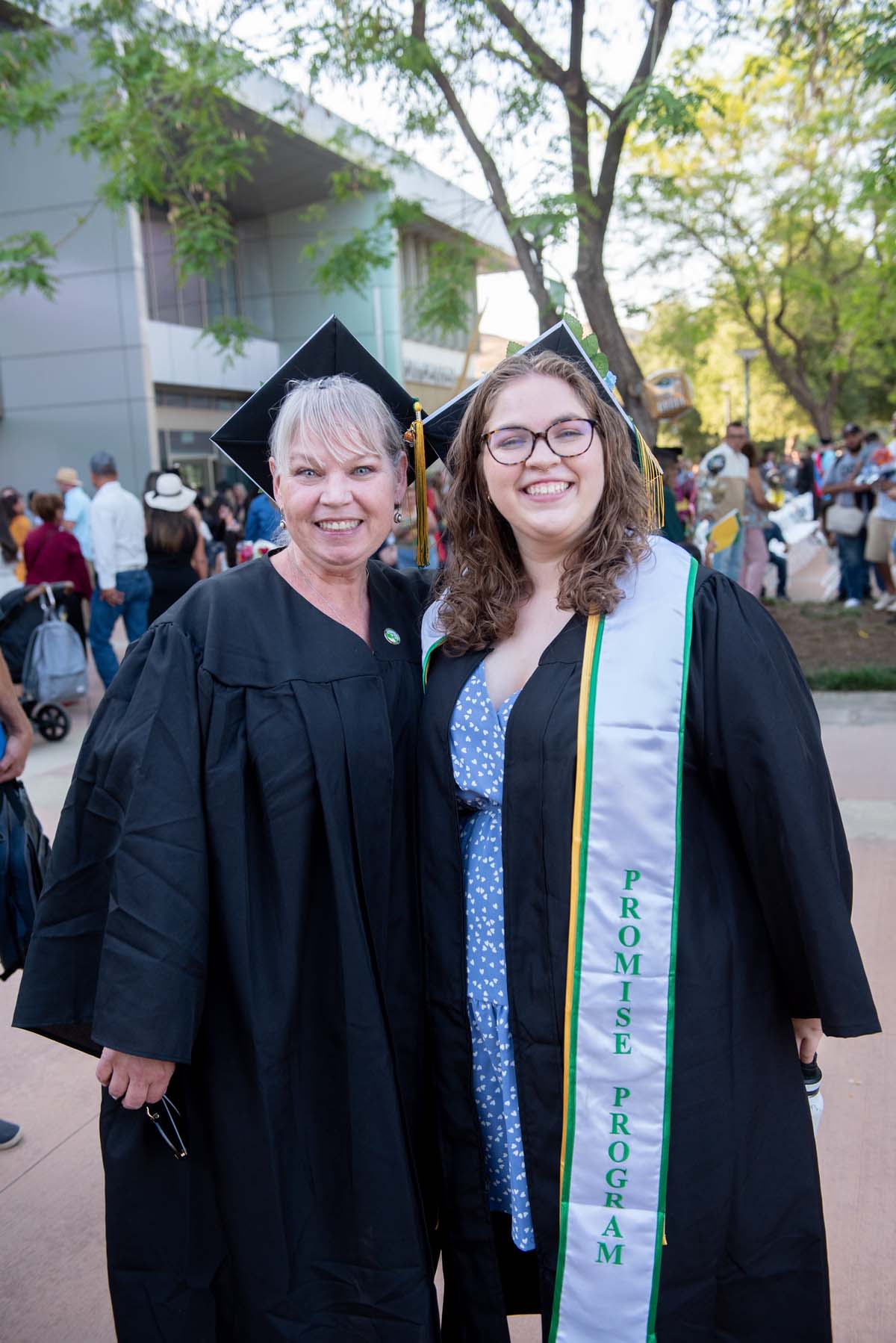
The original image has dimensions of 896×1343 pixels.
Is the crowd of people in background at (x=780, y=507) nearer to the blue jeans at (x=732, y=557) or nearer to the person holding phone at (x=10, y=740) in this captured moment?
the blue jeans at (x=732, y=557)

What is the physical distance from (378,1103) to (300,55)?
7.31 meters

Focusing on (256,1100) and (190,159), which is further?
(190,159)

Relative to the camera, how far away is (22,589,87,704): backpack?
6.46 m

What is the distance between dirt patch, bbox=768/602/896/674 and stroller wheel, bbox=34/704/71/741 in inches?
202

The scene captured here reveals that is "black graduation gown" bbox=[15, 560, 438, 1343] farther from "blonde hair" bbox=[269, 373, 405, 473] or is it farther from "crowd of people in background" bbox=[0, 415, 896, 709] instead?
"crowd of people in background" bbox=[0, 415, 896, 709]

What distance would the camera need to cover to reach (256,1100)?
183cm

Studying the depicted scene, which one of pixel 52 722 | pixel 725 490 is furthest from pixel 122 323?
pixel 52 722

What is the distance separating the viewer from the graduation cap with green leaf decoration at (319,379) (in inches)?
83.2

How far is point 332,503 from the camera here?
1.95m

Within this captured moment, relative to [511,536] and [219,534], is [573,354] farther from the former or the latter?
[219,534]

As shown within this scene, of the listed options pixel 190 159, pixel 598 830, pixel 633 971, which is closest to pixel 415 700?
pixel 598 830

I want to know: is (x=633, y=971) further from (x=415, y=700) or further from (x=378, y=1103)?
(x=415, y=700)

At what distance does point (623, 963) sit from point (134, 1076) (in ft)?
2.80

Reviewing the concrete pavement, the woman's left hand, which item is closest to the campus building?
the concrete pavement
